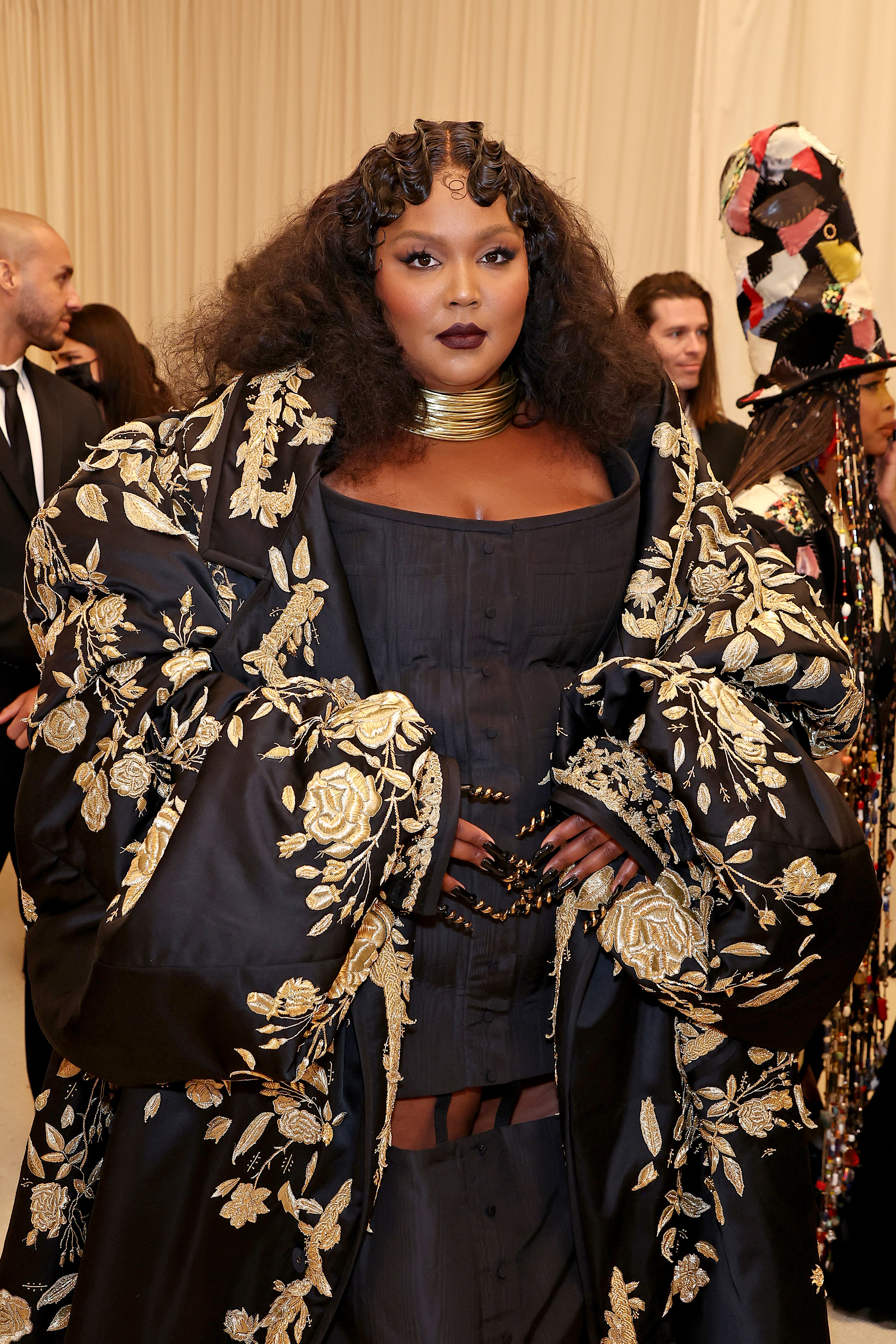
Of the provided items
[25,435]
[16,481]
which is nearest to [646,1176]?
[16,481]

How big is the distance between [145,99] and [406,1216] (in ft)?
21.4

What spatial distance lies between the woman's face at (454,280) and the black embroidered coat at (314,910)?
162 mm

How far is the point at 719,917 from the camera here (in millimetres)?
1446

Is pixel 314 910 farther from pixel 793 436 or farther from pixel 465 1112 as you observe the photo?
pixel 793 436

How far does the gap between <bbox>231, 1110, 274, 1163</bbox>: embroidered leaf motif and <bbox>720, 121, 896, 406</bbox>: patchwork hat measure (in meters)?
1.61

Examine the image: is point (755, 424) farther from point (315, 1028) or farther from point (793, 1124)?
point (315, 1028)

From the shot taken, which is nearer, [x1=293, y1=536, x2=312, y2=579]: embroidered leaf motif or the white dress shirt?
[x1=293, y1=536, x2=312, y2=579]: embroidered leaf motif

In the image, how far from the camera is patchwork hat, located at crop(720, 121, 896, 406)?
2.32 metres

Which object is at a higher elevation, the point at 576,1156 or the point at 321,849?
the point at 321,849

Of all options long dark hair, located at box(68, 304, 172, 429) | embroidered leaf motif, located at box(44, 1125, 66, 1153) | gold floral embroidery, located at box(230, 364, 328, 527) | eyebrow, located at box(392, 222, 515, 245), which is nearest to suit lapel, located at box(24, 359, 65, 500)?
long dark hair, located at box(68, 304, 172, 429)

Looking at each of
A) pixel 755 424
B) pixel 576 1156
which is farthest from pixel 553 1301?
pixel 755 424

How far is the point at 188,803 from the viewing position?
131 centimetres

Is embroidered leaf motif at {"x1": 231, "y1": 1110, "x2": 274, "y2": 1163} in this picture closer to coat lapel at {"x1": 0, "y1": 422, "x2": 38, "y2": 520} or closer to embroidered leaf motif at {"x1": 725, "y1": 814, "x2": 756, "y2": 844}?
embroidered leaf motif at {"x1": 725, "y1": 814, "x2": 756, "y2": 844}

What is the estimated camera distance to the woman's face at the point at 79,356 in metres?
3.84
